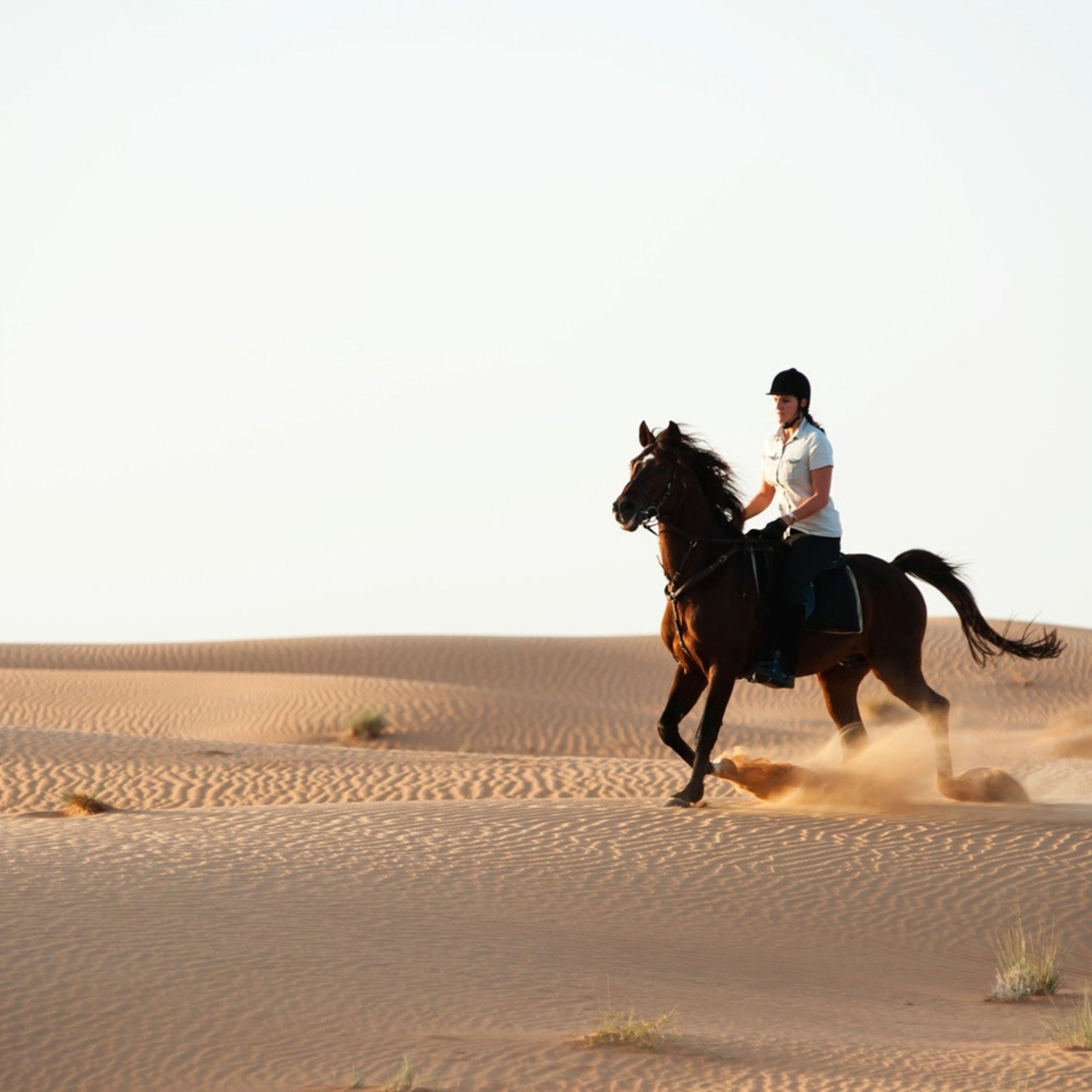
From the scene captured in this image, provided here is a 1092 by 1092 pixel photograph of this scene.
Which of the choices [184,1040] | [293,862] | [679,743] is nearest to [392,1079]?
[184,1040]

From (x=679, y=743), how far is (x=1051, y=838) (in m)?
2.81

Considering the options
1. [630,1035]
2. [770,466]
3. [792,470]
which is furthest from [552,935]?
[770,466]

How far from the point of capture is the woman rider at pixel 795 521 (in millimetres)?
11539

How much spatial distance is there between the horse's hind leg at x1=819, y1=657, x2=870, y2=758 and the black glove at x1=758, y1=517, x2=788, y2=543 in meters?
1.30

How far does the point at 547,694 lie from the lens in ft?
126

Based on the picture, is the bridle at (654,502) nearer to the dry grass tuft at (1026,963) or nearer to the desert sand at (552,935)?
the desert sand at (552,935)

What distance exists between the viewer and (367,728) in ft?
100

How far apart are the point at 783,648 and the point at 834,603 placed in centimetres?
51

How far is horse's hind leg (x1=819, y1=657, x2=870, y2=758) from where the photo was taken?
1261 cm

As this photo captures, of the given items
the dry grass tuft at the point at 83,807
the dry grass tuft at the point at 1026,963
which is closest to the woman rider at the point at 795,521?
the dry grass tuft at the point at 1026,963

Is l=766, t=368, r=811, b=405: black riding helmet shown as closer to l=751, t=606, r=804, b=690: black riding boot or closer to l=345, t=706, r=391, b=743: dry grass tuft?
l=751, t=606, r=804, b=690: black riding boot

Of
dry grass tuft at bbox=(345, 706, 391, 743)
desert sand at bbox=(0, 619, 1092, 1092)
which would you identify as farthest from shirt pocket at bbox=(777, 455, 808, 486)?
dry grass tuft at bbox=(345, 706, 391, 743)

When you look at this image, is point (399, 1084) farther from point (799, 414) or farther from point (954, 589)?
point (954, 589)

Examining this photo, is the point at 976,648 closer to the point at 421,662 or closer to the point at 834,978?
the point at 834,978
